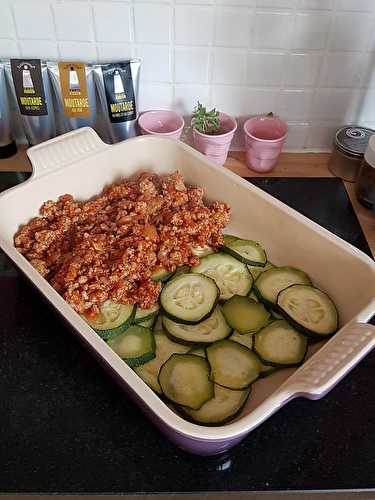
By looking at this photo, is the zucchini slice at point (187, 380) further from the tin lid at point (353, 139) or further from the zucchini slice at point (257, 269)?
the tin lid at point (353, 139)

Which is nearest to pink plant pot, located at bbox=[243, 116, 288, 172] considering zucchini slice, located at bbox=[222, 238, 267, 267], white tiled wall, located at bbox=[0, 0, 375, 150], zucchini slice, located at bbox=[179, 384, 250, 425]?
white tiled wall, located at bbox=[0, 0, 375, 150]

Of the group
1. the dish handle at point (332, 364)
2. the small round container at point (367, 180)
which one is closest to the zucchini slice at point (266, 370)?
the dish handle at point (332, 364)

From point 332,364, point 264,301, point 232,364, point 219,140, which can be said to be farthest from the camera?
point 219,140

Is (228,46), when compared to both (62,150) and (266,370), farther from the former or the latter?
(266,370)

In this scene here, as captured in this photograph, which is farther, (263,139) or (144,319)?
(263,139)

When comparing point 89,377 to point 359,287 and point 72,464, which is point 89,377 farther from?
point 359,287

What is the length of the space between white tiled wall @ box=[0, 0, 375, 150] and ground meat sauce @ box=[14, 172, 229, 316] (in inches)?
10.9

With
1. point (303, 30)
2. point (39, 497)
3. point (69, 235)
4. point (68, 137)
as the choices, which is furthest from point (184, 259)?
point (303, 30)

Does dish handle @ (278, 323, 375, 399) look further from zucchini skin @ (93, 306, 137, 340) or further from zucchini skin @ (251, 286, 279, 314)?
zucchini skin @ (93, 306, 137, 340)

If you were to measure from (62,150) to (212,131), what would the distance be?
36cm

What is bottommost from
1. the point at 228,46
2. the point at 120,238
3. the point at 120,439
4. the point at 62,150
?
the point at 120,439

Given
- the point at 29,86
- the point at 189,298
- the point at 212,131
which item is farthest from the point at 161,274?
the point at 29,86

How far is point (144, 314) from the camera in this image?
0.88 m

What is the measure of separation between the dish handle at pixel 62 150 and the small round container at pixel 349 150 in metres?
0.55
